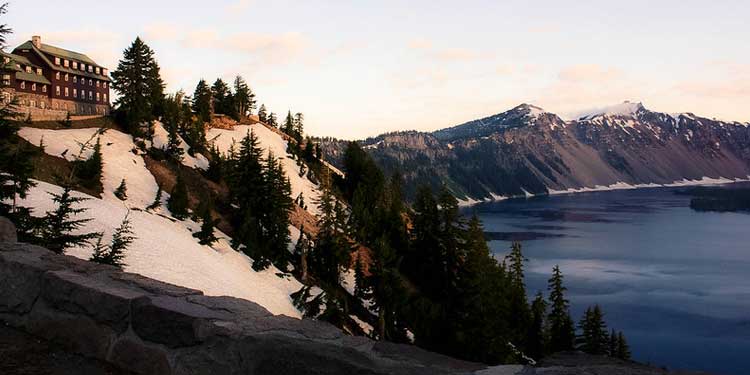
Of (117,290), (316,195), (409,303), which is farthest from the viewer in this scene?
(316,195)

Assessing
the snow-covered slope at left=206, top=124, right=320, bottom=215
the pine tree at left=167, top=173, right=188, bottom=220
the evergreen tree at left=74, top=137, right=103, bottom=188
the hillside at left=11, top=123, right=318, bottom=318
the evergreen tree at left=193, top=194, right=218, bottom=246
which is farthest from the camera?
the snow-covered slope at left=206, top=124, right=320, bottom=215

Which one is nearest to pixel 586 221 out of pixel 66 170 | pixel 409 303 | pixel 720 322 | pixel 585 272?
pixel 585 272

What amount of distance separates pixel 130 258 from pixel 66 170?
65.0 ft

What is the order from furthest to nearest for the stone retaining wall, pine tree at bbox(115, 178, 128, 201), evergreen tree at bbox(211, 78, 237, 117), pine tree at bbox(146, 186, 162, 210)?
1. evergreen tree at bbox(211, 78, 237, 117)
2. pine tree at bbox(146, 186, 162, 210)
3. pine tree at bbox(115, 178, 128, 201)
4. the stone retaining wall

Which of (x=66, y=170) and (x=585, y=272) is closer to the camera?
(x=66, y=170)

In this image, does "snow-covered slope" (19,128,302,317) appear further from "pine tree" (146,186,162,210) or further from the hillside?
"pine tree" (146,186,162,210)

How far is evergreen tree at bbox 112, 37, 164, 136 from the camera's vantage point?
60.5 metres

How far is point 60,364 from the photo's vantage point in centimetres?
539

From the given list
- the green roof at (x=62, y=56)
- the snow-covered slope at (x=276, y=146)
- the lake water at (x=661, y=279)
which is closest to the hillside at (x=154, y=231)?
the snow-covered slope at (x=276, y=146)

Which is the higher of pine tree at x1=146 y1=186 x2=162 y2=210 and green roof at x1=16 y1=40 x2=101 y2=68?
green roof at x1=16 y1=40 x2=101 y2=68

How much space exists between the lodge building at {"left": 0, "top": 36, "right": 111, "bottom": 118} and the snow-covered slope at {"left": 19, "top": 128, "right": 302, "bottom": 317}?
52.2 feet

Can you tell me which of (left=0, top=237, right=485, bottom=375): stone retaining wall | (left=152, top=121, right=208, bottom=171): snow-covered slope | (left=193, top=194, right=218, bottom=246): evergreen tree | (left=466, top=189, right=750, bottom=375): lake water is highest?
(left=152, top=121, right=208, bottom=171): snow-covered slope

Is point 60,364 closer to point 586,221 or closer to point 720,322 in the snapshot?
point 720,322


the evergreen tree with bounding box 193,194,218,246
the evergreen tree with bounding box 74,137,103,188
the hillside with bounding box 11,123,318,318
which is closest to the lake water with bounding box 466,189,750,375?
the hillside with bounding box 11,123,318,318
